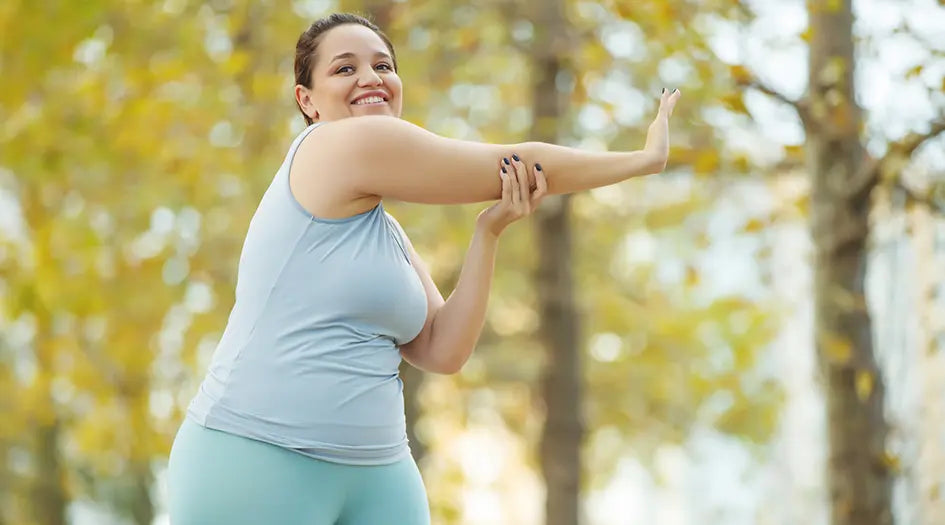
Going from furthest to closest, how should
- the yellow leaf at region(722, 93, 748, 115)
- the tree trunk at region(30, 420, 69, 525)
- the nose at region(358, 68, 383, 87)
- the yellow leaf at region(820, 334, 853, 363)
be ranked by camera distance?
the tree trunk at region(30, 420, 69, 525) → the yellow leaf at region(820, 334, 853, 363) → the yellow leaf at region(722, 93, 748, 115) → the nose at region(358, 68, 383, 87)

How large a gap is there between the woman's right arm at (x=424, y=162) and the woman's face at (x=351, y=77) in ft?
0.48

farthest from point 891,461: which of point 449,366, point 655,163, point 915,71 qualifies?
point 655,163

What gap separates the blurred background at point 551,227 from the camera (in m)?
5.14

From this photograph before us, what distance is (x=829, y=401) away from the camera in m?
5.28

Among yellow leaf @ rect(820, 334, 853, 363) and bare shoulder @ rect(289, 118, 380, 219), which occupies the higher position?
bare shoulder @ rect(289, 118, 380, 219)

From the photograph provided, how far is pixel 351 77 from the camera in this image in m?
2.33

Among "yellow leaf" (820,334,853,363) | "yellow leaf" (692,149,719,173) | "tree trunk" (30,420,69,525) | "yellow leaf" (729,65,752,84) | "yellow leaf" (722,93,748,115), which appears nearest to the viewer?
"yellow leaf" (722,93,748,115)

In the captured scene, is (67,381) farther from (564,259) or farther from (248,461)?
(248,461)

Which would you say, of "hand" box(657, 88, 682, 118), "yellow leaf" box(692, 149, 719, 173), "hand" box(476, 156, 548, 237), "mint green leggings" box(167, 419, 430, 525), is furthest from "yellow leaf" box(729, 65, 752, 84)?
"mint green leggings" box(167, 419, 430, 525)

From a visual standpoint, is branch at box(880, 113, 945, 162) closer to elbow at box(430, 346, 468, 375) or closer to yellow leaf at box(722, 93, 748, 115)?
yellow leaf at box(722, 93, 748, 115)

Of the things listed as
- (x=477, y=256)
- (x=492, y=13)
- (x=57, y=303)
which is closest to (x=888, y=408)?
(x=492, y=13)

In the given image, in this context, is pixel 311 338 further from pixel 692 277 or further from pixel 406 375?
pixel 406 375

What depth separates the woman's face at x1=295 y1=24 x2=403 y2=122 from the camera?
7.63 feet

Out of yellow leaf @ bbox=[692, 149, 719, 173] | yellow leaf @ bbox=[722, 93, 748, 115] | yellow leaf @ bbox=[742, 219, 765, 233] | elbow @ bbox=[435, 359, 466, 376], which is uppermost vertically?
yellow leaf @ bbox=[722, 93, 748, 115]
